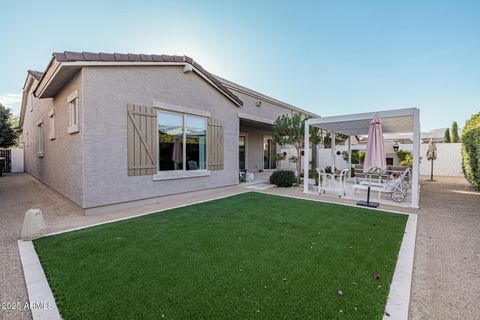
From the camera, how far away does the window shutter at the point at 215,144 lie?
9.41m

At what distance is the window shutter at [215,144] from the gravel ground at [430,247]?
1.64 m

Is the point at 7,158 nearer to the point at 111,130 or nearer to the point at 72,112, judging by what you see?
the point at 72,112

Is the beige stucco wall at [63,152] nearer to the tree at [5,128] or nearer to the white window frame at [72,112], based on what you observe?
the white window frame at [72,112]

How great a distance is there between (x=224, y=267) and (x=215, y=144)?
6.80 meters

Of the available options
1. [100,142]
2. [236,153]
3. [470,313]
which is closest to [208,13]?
[236,153]

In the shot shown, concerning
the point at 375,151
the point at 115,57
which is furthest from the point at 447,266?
the point at 115,57

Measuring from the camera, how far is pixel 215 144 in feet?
31.6

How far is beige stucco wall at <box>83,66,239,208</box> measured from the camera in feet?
19.9

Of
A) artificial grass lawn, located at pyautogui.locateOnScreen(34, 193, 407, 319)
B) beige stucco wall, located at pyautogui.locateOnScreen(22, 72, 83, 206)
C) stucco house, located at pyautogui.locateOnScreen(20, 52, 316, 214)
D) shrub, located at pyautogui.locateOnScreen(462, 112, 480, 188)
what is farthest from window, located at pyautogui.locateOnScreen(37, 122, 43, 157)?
shrub, located at pyautogui.locateOnScreen(462, 112, 480, 188)

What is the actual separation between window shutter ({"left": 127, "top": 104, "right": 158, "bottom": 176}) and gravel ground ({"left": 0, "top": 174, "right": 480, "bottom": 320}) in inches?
51.1

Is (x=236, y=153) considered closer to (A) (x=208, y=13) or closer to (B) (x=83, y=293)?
(A) (x=208, y=13)

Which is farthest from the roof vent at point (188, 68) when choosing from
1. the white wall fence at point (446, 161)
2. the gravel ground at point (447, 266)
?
the white wall fence at point (446, 161)

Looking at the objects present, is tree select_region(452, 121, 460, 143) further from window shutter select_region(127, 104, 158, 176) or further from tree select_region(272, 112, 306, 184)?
window shutter select_region(127, 104, 158, 176)

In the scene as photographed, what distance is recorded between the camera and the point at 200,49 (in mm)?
11594
